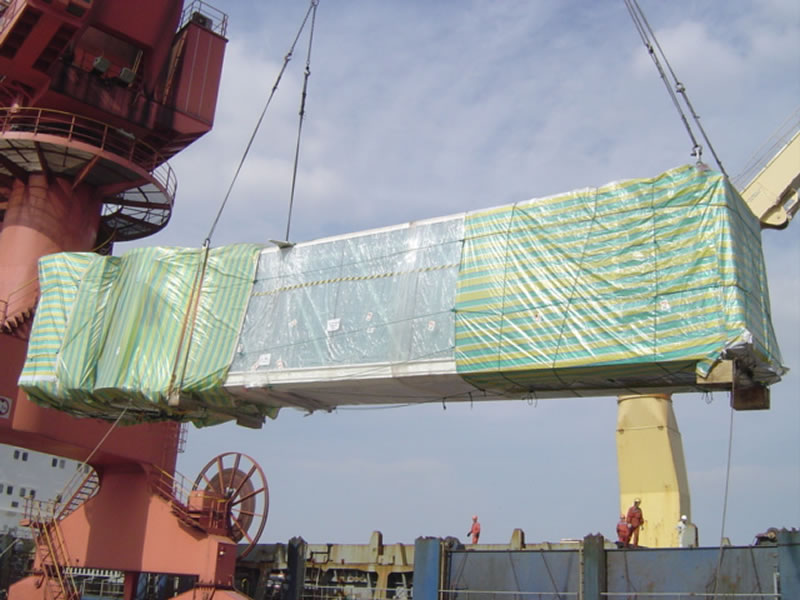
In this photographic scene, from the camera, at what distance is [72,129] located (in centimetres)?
2361

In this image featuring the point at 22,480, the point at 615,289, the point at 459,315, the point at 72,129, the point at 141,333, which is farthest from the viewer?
the point at 22,480

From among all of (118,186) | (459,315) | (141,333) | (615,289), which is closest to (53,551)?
(141,333)

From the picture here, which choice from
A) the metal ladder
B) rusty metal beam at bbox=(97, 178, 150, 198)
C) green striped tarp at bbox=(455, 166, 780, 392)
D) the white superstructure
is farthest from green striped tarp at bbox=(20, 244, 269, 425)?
the white superstructure

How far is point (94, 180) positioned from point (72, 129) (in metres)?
2.13

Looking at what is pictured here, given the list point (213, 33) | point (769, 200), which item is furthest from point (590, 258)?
point (213, 33)

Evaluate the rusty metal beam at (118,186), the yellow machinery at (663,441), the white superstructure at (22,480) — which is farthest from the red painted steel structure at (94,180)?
the white superstructure at (22,480)

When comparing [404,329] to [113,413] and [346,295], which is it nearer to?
[346,295]

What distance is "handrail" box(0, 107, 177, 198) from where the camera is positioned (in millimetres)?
23688

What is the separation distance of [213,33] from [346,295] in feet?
50.0

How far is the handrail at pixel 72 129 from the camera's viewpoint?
2369cm

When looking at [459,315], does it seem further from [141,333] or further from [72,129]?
[72,129]

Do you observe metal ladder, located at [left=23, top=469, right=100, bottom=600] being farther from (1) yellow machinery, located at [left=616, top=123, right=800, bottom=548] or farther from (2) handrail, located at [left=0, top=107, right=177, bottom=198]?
(1) yellow machinery, located at [left=616, top=123, right=800, bottom=548]

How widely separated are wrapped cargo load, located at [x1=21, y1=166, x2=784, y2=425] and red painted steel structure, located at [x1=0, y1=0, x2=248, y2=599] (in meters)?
4.80

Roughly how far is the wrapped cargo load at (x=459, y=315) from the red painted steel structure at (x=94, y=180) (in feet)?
A: 15.8
